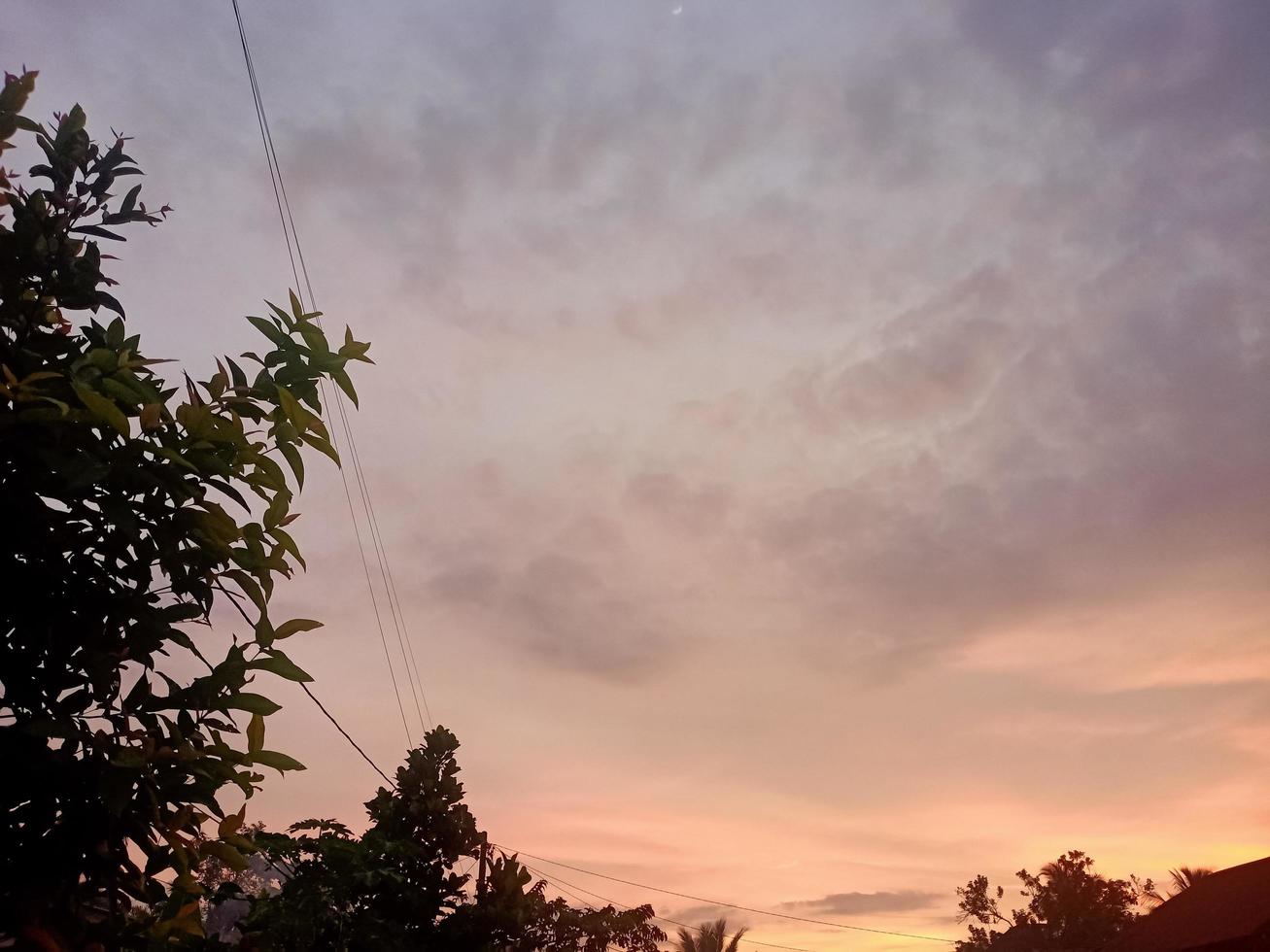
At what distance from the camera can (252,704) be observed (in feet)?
8.13

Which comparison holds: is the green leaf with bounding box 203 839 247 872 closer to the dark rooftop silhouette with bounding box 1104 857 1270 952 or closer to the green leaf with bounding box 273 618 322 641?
the green leaf with bounding box 273 618 322 641

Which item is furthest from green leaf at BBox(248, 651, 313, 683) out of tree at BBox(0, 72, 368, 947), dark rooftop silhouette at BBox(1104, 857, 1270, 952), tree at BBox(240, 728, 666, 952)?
dark rooftop silhouette at BBox(1104, 857, 1270, 952)

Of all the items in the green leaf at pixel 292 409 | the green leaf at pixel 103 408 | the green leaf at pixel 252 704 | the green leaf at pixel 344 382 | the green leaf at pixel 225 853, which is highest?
Answer: the green leaf at pixel 344 382

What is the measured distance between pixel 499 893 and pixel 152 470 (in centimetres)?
2008

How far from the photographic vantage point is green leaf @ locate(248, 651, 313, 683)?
246cm

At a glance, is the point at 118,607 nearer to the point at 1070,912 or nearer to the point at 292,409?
the point at 292,409

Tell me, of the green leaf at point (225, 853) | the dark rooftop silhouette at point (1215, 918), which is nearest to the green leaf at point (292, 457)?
the green leaf at point (225, 853)

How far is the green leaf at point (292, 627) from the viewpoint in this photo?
2527 millimetres

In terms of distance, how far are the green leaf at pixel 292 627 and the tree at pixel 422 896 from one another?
13.7 meters

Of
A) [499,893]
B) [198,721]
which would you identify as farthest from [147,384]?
[499,893]

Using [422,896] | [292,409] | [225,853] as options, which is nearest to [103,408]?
[292,409]

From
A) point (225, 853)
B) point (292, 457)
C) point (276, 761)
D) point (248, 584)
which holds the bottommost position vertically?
point (225, 853)

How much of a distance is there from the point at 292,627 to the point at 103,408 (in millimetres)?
773

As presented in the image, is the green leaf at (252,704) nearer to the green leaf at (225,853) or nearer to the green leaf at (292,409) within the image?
the green leaf at (225,853)
